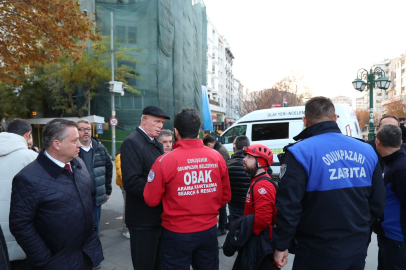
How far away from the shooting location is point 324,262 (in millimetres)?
1956

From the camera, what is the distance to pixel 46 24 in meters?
7.20

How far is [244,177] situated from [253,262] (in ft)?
4.42

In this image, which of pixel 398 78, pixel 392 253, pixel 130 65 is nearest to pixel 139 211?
pixel 392 253

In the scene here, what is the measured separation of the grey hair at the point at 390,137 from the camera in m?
2.75

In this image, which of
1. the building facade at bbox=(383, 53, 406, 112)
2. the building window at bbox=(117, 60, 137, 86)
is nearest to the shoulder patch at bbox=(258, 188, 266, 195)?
the building window at bbox=(117, 60, 137, 86)

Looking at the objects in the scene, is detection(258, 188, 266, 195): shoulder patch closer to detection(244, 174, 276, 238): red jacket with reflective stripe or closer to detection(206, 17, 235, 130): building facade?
detection(244, 174, 276, 238): red jacket with reflective stripe

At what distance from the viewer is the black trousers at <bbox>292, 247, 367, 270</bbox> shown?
76.7 inches

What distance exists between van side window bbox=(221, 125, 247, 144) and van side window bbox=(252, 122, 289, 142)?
42 cm

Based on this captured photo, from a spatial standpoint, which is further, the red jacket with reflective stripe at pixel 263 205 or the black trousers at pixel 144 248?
the black trousers at pixel 144 248

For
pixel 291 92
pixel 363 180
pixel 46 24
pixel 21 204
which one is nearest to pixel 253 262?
pixel 363 180

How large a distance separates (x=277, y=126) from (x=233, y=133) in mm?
1645

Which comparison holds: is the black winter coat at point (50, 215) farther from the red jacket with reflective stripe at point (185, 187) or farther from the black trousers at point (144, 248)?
the red jacket with reflective stripe at point (185, 187)

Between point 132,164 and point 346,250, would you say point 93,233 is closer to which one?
point 132,164

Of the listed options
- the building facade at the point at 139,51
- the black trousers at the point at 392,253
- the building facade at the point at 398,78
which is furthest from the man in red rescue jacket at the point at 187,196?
the building facade at the point at 398,78
